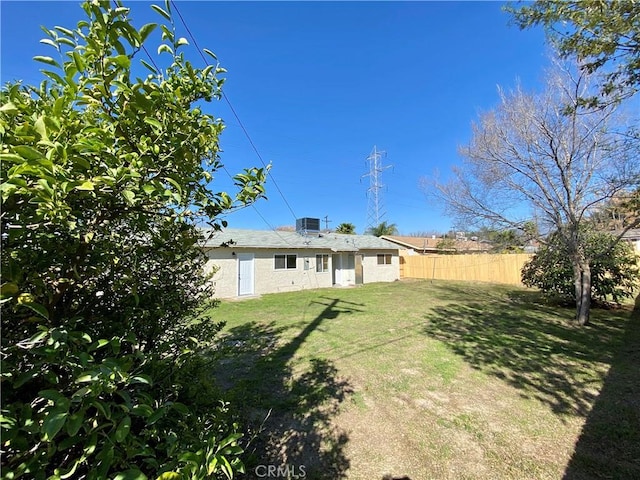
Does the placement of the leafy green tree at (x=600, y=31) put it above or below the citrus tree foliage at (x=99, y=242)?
above

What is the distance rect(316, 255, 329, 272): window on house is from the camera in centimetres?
1801

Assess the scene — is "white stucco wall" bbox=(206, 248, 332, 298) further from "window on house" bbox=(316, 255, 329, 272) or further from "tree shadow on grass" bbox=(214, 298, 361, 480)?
"tree shadow on grass" bbox=(214, 298, 361, 480)

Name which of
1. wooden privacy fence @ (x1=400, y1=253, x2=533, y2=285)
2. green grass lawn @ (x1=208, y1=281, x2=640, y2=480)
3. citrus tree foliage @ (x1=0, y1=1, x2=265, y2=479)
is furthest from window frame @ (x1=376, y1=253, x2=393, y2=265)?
citrus tree foliage @ (x1=0, y1=1, x2=265, y2=479)

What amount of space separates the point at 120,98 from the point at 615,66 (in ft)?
18.5

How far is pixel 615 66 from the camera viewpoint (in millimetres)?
3850

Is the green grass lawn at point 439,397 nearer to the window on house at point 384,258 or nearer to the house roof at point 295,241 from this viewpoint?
the house roof at point 295,241

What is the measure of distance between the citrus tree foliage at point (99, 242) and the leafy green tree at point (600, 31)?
415 centimetres

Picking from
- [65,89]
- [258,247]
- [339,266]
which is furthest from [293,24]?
[339,266]

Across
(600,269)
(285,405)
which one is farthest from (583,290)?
(285,405)

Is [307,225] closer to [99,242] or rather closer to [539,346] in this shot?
[539,346]

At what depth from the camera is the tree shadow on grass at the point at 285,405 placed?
284 centimetres

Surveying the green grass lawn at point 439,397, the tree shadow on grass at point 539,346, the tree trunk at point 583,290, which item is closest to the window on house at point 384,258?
the tree shadow on grass at point 539,346

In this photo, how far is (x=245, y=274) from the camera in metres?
14.6

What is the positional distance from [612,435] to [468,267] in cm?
1866
